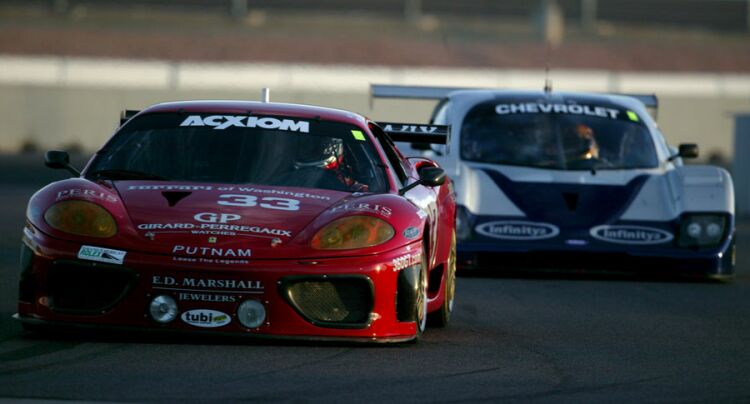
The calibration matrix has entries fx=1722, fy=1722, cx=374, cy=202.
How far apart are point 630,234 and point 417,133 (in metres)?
2.58

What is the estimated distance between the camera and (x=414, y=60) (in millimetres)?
51688

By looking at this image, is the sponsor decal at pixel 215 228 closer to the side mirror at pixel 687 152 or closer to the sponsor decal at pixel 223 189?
the sponsor decal at pixel 223 189

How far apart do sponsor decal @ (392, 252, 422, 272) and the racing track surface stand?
15.1 inches

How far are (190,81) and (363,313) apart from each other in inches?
1384

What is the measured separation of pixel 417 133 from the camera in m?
10.9

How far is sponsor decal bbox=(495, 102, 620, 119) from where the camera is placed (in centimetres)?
1412

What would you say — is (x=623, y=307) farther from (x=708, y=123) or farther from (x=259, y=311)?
(x=708, y=123)

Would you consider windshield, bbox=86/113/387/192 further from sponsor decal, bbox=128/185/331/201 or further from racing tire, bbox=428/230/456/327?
racing tire, bbox=428/230/456/327

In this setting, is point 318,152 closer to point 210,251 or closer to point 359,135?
point 359,135

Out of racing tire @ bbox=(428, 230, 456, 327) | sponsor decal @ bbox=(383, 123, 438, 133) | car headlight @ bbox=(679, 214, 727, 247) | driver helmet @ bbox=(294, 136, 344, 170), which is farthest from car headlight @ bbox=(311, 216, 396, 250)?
car headlight @ bbox=(679, 214, 727, 247)

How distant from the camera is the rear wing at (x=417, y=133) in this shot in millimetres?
10883

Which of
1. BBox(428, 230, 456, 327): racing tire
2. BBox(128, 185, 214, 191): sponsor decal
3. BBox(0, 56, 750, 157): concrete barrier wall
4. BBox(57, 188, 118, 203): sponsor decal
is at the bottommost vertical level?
BBox(0, 56, 750, 157): concrete barrier wall

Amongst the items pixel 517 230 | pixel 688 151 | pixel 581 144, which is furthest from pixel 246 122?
pixel 688 151

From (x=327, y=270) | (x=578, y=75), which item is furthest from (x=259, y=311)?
(x=578, y=75)
